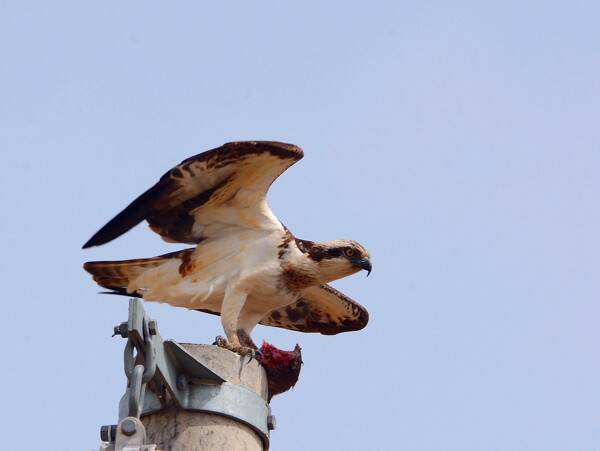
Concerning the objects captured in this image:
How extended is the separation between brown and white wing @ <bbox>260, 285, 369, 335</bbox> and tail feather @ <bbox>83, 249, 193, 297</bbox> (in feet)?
4.16

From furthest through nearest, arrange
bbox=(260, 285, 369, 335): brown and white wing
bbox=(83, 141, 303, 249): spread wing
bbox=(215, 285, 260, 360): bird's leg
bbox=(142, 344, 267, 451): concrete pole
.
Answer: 1. bbox=(260, 285, 369, 335): brown and white wing
2. bbox=(83, 141, 303, 249): spread wing
3. bbox=(215, 285, 260, 360): bird's leg
4. bbox=(142, 344, 267, 451): concrete pole

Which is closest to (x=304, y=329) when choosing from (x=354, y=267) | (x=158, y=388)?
(x=354, y=267)

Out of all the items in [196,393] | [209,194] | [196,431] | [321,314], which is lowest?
[196,431]

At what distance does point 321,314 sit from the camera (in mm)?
8891

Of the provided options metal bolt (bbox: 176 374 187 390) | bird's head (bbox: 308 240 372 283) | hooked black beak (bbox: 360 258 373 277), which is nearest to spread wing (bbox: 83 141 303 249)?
bird's head (bbox: 308 240 372 283)

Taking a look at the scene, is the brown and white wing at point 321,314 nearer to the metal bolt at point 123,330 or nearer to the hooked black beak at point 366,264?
the hooked black beak at point 366,264

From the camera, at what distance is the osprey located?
25.0ft

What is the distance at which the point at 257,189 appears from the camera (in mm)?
7941

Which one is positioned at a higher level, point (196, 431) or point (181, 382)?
point (181, 382)

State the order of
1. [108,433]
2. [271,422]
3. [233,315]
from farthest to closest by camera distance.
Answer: [233,315] → [271,422] → [108,433]

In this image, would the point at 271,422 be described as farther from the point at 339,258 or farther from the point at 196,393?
the point at 339,258

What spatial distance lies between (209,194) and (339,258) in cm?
128

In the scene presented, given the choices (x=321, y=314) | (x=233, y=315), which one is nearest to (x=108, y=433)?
(x=233, y=315)

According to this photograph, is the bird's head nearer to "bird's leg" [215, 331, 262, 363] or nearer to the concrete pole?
"bird's leg" [215, 331, 262, 363]
